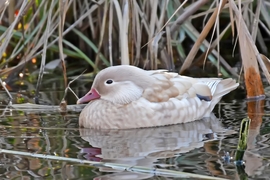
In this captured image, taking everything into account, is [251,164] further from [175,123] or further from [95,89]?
[95,89]

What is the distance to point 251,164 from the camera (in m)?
3.42

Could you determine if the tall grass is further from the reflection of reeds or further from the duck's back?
the reflection of reeds

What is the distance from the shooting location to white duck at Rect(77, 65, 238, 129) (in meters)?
4.61

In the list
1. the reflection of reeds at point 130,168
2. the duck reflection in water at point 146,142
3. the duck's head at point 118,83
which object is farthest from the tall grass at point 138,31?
the reflection of reeds at point 130,168

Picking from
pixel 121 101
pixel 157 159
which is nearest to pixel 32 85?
pixel 121 101

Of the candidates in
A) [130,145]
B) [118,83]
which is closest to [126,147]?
[130,145]

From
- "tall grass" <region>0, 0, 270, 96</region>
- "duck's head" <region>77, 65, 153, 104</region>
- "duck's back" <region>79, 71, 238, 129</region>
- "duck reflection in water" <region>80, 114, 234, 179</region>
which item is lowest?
"duck reflection in water" <region>80, 114, 234, 179</region>

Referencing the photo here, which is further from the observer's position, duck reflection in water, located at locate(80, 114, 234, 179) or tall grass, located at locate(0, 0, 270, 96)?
tall grass, located at locate(0, 0, 270, 96)

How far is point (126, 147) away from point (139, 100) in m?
0.72

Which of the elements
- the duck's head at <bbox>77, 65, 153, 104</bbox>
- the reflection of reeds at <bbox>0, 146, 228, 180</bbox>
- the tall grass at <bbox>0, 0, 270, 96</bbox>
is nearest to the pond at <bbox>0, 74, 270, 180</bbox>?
the reflection of reeds at <bbox>0, 146, 228, 180</bbox>

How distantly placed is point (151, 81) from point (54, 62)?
2.64 meters

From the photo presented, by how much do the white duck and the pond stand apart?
0.07 metres

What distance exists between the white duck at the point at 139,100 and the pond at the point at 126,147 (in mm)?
68

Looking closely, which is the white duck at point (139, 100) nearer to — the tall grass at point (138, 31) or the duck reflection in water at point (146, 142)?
the duck reflection in water at point (146, 142)
